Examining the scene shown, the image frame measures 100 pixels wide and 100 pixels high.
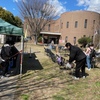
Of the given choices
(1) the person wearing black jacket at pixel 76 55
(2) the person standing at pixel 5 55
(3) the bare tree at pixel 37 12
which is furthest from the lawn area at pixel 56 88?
(3) the bare tree at pixel 37 12

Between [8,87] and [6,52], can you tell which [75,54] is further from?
[8,87]

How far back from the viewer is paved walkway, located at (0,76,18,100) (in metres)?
5.53

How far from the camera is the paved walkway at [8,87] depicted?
218 inches

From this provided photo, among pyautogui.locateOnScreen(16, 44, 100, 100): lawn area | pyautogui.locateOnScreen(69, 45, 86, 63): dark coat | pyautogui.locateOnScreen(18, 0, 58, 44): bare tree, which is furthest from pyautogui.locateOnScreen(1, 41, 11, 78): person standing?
pyautogui.locateOnScreen(18, 0, 58, 44): bare tree

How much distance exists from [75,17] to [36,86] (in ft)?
130

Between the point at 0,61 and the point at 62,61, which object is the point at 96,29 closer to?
the point at 62,61

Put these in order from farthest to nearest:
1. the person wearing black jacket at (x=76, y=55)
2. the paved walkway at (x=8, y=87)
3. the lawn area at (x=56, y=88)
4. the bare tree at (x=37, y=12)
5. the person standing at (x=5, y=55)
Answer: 1. the bare tree at (x=37, y=12)
2. the person standing at (x=5, y=55)
3. the person wearing black jacket at (x=76, y=55)
4. the lawn area at (x=56, y=88)
5. the paved walkway at (x=8, y=87)

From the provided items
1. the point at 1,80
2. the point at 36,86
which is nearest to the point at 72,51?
the point at 36,86

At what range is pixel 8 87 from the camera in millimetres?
6488

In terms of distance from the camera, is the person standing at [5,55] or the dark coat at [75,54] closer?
the dark coat at [75,54]

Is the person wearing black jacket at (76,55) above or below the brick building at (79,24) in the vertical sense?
below

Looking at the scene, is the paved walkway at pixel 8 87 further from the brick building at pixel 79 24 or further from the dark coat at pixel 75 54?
the brick building at pixel 79 24

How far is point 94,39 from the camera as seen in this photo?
45031mm

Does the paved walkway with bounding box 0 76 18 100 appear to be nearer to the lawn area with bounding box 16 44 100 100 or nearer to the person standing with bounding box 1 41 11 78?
the lawn area with bounding box 16 44 100 100
